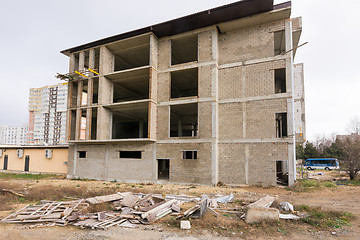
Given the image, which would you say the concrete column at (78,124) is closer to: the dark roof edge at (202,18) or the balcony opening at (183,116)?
the dark roof edge at (202,18)

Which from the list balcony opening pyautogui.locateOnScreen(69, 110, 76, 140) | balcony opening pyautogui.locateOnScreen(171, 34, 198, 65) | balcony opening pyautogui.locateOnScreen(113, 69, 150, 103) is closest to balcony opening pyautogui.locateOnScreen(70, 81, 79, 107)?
balcony opening pyautogui.locateOnScreen(69, 110, 76, 140)

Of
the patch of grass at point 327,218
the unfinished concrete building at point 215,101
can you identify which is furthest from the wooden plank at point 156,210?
the unfinished concrete building at point 215,101

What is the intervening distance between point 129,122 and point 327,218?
1037 inches

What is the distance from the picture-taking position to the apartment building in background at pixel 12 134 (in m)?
119

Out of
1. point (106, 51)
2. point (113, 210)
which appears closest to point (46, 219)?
point (113, 210)

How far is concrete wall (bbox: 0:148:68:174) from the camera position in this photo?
23.9 metres

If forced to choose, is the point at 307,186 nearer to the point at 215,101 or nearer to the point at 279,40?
the point at 215,101

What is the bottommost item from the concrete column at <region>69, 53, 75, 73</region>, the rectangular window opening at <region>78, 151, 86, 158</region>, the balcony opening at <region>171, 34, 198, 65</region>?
the rectangular window opening at <region>78, 151, 86, 158</region>

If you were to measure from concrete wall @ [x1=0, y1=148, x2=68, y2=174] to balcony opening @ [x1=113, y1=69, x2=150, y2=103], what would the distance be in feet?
30.4

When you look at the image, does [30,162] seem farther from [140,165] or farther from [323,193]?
[323,193]

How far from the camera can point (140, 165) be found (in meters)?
17.9

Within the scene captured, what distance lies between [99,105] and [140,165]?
7152mm

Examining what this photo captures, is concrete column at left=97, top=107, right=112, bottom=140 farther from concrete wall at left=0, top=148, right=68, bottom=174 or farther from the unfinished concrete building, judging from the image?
concrete wall at left=0, top=148, right=68, bottom=174

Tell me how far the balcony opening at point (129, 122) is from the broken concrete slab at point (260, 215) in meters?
14.8
